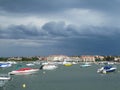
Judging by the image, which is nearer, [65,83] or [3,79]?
[3,79]

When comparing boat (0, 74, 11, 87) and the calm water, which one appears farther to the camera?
the calm water

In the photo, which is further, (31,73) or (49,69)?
(49,69)

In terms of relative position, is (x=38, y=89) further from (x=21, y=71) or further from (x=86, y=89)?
(x=21, y=71)

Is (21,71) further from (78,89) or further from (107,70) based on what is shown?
(78,89)

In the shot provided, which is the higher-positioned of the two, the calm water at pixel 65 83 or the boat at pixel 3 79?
the boat at pixel 3 79

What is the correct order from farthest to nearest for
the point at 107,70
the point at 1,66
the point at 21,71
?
the point at 1,66 → the point at 107,70 → the point at 21,71

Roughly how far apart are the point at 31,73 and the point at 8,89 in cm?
4673

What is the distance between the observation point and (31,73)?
106875 mm

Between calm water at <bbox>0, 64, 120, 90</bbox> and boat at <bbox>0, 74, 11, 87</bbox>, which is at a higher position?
boat at <bbox>0, 74, 11, 87</bbox>

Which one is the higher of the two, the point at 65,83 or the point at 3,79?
the point at 3,79

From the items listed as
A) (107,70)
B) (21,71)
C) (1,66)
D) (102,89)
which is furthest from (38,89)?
(1,66)

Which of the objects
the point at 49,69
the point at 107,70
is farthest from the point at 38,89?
the point at 49,69

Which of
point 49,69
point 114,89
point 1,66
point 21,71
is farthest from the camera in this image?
point 1,66

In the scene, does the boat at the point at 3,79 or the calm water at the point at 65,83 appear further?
the calm water at the point at 65,83
